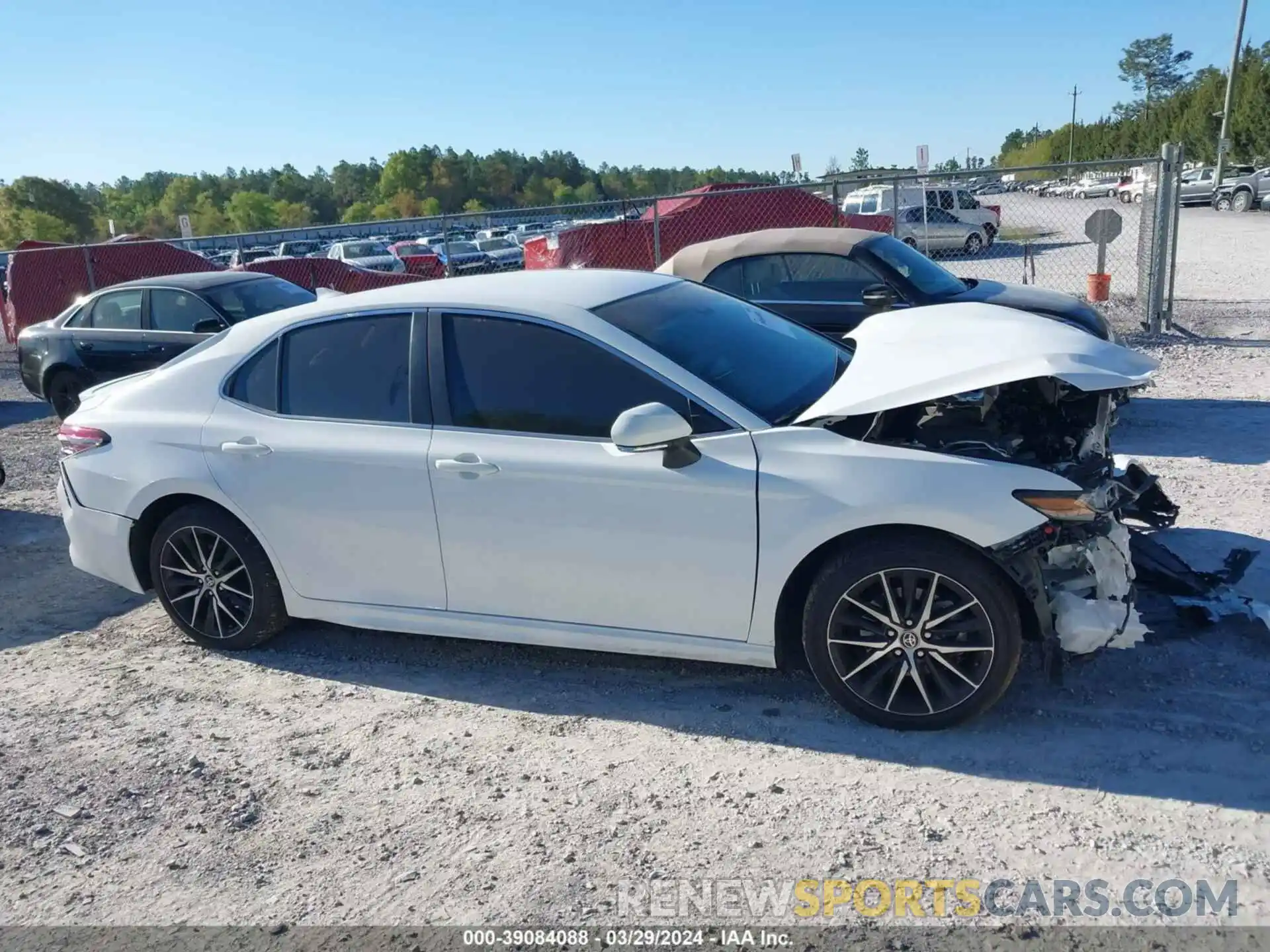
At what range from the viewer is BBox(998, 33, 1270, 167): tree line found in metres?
48.7

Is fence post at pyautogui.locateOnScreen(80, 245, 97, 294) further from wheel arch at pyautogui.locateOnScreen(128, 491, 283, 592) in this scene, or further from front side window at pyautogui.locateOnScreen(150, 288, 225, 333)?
wheel arch at pyautogui.locateOnScreen(128, 491, 283, 592)

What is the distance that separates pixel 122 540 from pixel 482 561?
1.95 m

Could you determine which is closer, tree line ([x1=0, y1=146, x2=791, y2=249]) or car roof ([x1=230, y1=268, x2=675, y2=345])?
car roof ([x1=230, y1=268, x2=675, y2=345])

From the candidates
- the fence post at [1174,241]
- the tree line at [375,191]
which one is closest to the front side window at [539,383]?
the fence post at [1174,241]

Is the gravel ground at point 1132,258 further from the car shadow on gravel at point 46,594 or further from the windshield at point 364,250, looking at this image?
the windshield at point 364,250

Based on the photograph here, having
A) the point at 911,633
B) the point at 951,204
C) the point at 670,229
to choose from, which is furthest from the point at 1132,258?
the point at 911,633

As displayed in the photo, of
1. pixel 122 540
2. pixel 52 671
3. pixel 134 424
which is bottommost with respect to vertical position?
pixel 52 671

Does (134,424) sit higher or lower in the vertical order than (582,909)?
higher

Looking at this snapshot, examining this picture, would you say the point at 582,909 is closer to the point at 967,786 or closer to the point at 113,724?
the point at 967,786

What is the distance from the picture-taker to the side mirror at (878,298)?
6844mm

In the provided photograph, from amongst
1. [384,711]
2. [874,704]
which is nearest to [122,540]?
[384,711]

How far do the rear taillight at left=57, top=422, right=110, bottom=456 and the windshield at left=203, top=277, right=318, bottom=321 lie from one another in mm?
5231

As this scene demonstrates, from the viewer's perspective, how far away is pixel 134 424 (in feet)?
15.6

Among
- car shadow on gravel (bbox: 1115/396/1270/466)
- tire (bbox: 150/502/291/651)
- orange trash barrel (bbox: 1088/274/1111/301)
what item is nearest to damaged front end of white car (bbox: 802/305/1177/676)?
tire (bbox: 150/502/291/651)
